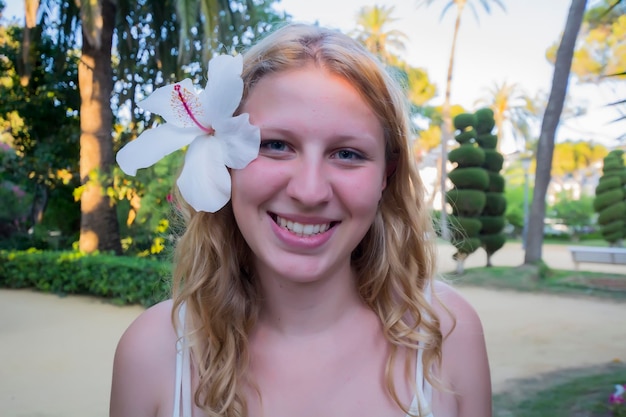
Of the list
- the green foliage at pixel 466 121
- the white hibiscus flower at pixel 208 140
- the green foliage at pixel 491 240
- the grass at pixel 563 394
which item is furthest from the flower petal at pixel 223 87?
the green foliage at pixel 491 240

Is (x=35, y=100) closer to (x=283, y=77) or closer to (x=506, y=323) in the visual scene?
(x=506, y=323)

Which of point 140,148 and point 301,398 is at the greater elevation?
point 140,148

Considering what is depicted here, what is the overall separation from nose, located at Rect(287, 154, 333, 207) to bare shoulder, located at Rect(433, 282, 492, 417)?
0.49 metres

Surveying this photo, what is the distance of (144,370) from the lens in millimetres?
1342

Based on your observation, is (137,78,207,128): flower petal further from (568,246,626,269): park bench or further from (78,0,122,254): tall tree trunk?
(568,246,626,269): park bench

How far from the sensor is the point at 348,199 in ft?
4.04

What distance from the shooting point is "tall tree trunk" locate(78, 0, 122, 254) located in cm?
1051

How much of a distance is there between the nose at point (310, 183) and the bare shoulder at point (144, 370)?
531mm

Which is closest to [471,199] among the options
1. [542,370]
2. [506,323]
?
[506,323]

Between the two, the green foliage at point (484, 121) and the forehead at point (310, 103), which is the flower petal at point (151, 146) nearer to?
the forehead at point (310, 103)

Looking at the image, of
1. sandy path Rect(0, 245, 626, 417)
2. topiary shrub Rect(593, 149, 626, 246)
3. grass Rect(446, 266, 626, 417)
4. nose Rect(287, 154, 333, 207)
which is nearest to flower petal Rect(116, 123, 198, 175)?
nose Rect(287, 154, 333, 207)

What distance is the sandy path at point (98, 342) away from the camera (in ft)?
17.0

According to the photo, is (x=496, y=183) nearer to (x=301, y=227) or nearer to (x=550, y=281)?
(x=550, y=281)

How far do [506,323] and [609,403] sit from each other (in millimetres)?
3936
